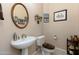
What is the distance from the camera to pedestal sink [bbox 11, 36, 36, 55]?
1179 millimetres

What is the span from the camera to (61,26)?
1249mm

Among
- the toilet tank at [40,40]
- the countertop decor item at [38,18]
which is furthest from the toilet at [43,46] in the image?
the countertop decor item at [38,18]

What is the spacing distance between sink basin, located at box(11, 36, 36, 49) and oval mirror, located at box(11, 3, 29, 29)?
0.16 metres

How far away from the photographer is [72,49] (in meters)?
1.26

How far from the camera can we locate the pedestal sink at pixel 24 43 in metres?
1.18

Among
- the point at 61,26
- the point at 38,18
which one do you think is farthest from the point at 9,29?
the point at 61,26

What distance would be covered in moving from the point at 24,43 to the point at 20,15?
1.10ft

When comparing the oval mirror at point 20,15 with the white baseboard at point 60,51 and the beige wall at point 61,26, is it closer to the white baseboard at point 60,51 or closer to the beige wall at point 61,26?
the beige wall at point 61,26

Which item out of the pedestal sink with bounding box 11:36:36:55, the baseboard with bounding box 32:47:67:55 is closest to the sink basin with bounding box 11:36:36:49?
the pedestal sink with bounding box 11:36:36:55

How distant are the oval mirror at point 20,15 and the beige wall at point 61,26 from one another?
23cm

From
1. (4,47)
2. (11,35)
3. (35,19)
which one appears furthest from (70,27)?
(4,47)

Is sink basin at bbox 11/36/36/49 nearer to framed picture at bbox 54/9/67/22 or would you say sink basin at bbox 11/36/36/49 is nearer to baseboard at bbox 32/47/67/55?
baseboard at bbox 32/47/67/55
